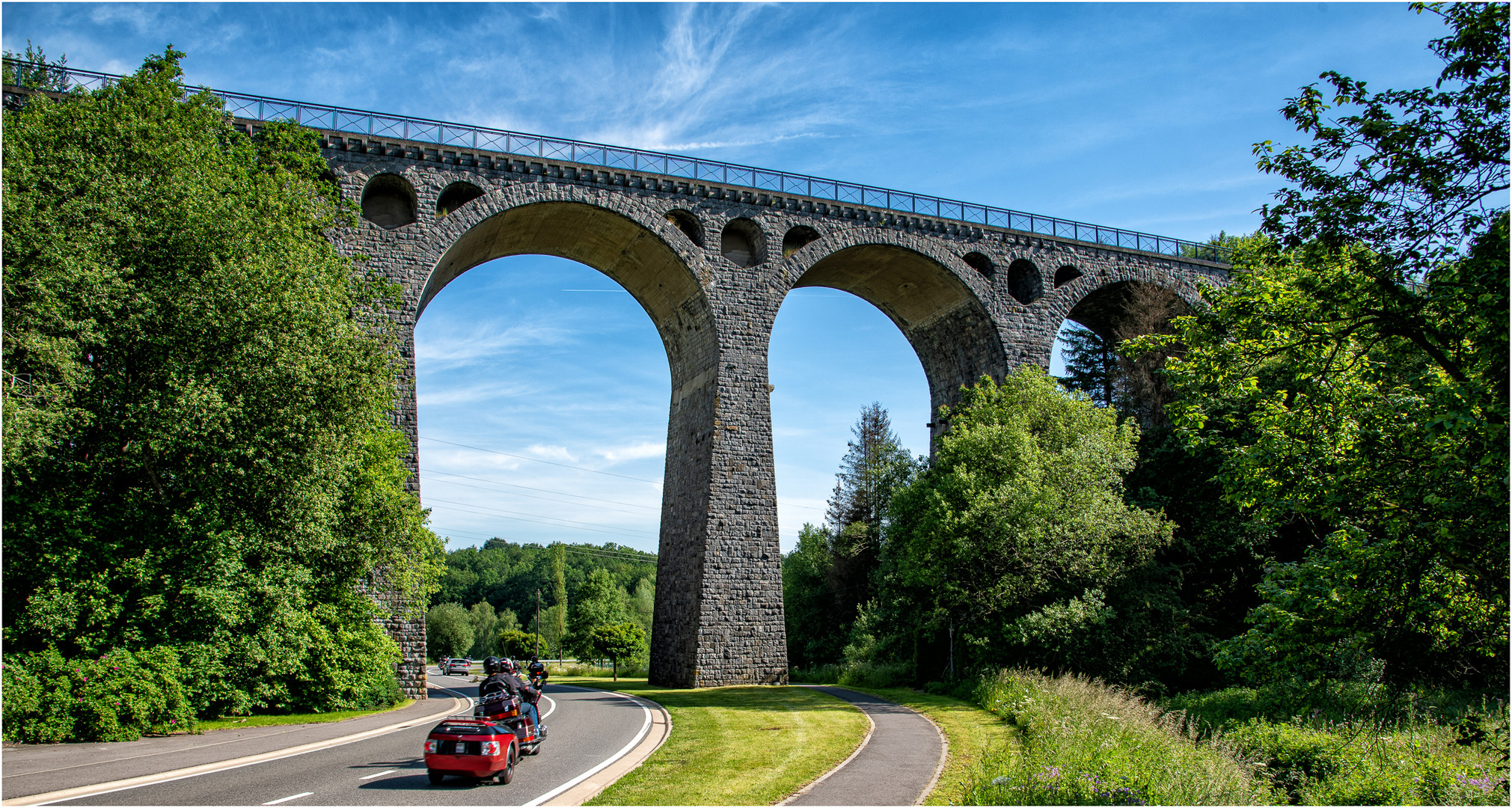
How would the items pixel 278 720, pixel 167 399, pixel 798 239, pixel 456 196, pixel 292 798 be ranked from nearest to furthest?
pixel 292 798 < pixel 167 399 < pixel 278 720 < pixel 456 196 < pixel 798 239

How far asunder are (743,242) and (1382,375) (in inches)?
898

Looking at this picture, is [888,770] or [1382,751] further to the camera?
[888,770]

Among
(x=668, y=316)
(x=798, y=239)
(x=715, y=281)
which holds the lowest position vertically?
(x=668, y=316)

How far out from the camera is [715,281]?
29828 mm

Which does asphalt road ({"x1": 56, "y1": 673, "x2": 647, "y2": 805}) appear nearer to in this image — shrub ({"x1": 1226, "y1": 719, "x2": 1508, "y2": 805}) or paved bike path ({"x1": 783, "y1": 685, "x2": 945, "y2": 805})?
paved bike path ({"x1": 783, "y1": 685, "x2": 945, "y2": 805})

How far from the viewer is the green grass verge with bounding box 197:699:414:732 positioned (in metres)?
16.5

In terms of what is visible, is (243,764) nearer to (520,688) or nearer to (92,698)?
(520,688)

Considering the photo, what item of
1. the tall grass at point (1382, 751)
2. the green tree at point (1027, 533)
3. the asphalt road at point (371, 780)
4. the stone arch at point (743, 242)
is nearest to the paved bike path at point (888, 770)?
the asphalt road at point (371, 780)

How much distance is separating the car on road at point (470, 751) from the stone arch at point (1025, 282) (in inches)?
1120

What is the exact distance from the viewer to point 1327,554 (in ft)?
38.8

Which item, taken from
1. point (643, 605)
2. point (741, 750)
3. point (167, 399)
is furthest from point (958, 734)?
point (643, 605)

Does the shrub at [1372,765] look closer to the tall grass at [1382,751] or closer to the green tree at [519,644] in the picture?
the tall grass at [1382,751]

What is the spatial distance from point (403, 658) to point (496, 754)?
15.8m

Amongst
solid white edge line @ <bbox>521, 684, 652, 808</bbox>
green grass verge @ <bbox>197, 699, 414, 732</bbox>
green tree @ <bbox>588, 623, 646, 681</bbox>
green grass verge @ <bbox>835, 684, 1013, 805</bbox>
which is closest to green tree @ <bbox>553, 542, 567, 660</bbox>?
green tree @ <bbox>588, 623, 646, 681</bbox>
